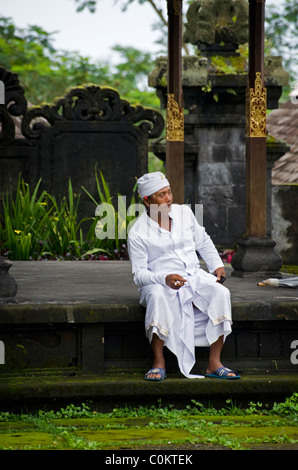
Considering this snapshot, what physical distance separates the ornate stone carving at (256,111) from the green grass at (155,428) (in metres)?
2.83

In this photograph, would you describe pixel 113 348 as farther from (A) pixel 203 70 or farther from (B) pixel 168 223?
(A) pixel 203 70

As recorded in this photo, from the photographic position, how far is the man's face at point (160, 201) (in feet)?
19.8

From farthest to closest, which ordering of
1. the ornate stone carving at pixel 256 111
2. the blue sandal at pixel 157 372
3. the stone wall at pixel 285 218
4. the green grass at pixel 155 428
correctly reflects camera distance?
1. the stone wall at pixel 285 218
2. the ornate stone carving at pixel 256 111
3. the blue sandal at pixel 157 372
4. the green grass at pixel 155 428

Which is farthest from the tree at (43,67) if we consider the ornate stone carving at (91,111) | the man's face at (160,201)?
the man's face at (160,201)

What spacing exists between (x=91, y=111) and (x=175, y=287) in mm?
7237

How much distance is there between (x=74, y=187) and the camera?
1245 cm

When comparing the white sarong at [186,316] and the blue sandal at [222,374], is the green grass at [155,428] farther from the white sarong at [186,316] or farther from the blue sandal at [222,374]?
the white sarong at [186,316]

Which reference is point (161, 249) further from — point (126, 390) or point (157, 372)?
point (126, 390)

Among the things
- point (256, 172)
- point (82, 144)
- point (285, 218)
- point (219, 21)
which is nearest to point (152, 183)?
point (256, 172)

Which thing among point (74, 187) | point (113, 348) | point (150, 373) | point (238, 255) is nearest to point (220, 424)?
point (150, 373)

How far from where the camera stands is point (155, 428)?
516 centimetres

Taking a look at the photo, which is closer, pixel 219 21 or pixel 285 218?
pixel 219 21

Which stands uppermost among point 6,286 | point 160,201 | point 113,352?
point 160,201

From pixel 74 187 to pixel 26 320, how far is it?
6.76 meters
